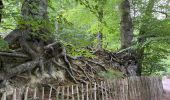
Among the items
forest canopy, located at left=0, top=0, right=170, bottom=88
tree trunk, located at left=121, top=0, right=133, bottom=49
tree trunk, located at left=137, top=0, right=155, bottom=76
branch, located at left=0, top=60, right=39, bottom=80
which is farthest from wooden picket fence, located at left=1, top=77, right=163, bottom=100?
tree trunk, located at left=121, top=0, right=133, bottom=49

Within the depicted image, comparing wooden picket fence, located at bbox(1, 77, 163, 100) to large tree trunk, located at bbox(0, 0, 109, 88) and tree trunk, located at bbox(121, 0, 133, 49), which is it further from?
tree trunk, located at bbox(121, 0, 133, 49)

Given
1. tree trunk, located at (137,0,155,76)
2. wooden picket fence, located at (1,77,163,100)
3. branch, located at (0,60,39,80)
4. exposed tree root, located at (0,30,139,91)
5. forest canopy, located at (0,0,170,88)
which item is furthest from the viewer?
tree trunk, located at (137,0,155,76)

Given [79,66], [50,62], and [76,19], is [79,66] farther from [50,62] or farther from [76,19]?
[76,19]

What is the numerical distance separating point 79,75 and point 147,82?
118 inches

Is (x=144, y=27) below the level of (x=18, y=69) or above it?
above

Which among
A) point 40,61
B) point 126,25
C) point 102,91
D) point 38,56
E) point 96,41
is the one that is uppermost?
point 126,25

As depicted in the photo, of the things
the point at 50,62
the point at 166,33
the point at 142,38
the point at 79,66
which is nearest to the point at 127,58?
the point at 142,38

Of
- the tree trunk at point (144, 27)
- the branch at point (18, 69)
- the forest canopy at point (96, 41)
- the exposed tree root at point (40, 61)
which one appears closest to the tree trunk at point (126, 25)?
the forest canopy at point (96, 41)

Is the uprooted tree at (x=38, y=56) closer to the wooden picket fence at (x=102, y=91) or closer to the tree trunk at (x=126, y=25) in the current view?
the wooden picket fence at (x=102, y=91)

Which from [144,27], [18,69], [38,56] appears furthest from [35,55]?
[144,27]

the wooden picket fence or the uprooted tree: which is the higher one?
the uprooted tree

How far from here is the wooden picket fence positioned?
6.25 m

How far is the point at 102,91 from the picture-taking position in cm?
744

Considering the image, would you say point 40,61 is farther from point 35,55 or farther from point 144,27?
point 144,27
